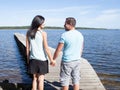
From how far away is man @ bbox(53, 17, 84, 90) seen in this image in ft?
21.4

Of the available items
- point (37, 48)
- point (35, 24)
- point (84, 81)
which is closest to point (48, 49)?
point (37, 48)

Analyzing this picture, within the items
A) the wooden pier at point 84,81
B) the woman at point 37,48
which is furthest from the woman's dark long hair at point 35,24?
the wooden pier at point 84,81

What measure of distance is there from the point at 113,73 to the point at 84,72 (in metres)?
6.57

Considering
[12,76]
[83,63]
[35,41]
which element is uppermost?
[35,41]

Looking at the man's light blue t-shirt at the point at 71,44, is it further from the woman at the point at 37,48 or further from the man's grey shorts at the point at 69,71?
the woman at the point at 37,48

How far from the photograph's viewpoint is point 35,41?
661 centimetres

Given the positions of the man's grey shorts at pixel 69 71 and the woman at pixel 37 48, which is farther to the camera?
the man's grey shorts at pixel 69 71

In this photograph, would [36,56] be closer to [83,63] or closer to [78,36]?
[78,36]

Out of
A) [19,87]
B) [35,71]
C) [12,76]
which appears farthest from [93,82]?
[12,76]

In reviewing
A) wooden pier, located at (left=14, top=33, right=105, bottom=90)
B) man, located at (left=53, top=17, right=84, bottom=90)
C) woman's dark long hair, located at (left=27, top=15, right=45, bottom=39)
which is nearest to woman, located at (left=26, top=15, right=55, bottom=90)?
woman's dark long hair, located at (left=27, top=15, right=45, bottom=39)

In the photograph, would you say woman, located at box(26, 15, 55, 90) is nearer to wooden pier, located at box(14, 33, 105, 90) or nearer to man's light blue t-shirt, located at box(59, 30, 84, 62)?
man's light blue t-shirt, located at box(59, 30, 84, 62)

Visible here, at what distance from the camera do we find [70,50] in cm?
663

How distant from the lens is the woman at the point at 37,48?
656 centimetres

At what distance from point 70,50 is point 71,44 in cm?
14
